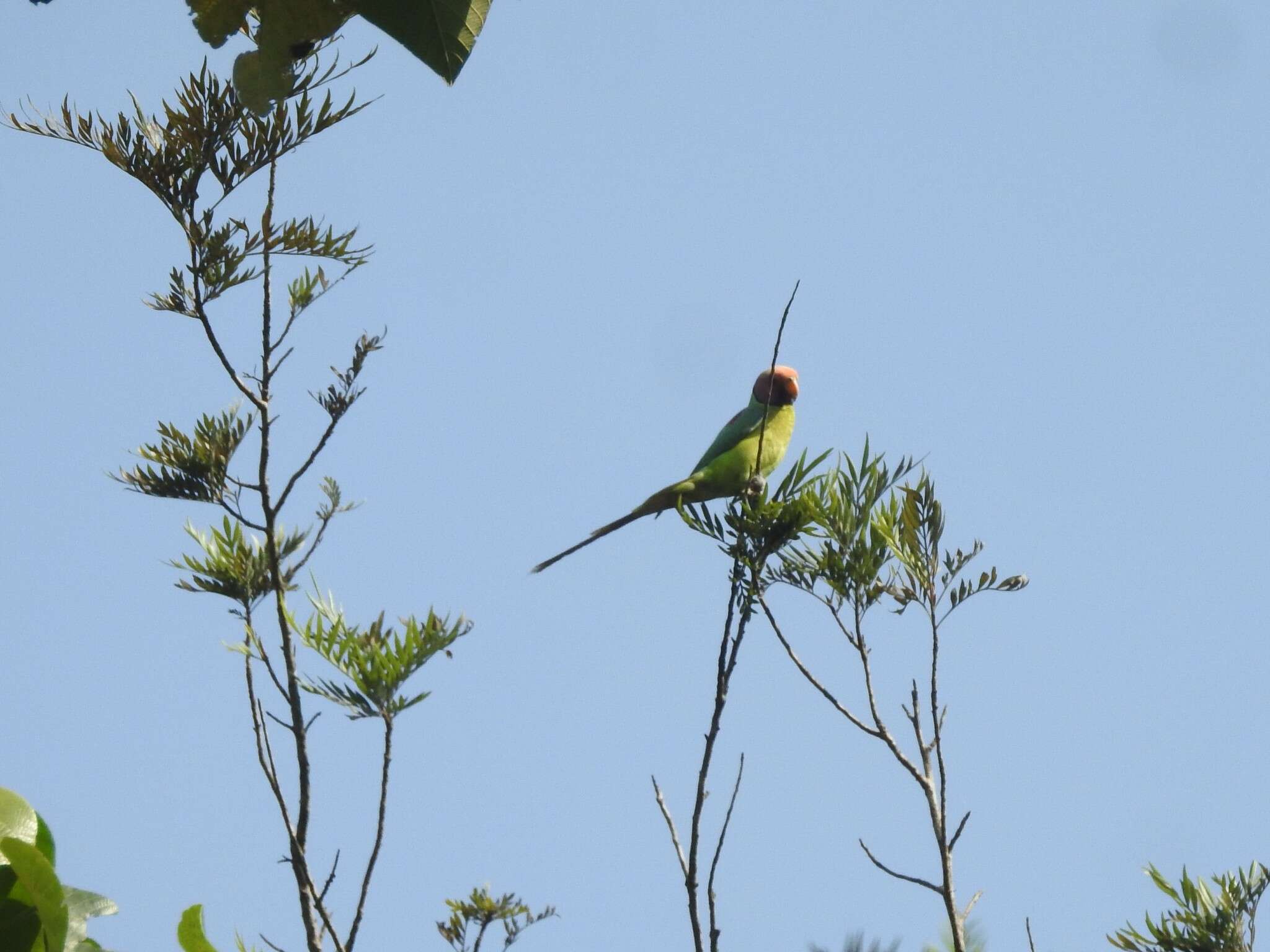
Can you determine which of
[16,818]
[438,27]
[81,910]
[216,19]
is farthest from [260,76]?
[81,910]

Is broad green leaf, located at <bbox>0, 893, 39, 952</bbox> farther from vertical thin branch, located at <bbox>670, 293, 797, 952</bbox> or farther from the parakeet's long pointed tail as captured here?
the parakeet's long pointed tail

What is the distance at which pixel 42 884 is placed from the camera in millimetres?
1252

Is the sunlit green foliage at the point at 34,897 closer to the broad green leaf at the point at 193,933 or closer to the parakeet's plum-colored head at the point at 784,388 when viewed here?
the broad green leaf at the point at 193,933

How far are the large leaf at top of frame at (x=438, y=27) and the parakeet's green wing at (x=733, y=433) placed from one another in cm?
456

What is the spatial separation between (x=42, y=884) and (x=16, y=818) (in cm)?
11

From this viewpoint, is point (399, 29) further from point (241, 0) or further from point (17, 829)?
point (17, 829)

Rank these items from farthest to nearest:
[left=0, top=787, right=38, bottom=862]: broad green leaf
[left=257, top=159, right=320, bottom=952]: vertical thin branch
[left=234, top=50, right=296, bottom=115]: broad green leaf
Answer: [left=257, top=159, right=320, bottom=952]: vertical thin branch, [left=0, top=787, right=38, bottom=862]: broad green leaf, [left=234, top=50, right=296, bottom=115]: broad green leaf

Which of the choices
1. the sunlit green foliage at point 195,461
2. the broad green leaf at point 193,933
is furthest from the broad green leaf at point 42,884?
the sunlit green foliage at point 195,461

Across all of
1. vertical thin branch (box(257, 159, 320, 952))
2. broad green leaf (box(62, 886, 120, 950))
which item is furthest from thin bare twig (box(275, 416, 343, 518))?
broad green leaf (box(62, 886, 120, 950))

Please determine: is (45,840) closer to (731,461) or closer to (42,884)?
(42,884)

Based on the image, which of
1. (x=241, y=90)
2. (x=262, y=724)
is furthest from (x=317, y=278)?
(x=241, y=90)

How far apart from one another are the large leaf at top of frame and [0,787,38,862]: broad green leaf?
2.86ft

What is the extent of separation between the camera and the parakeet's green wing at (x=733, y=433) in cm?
565

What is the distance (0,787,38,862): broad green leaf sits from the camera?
4.33 feet
